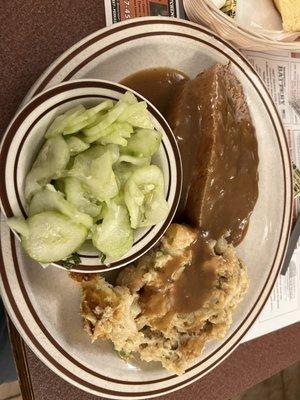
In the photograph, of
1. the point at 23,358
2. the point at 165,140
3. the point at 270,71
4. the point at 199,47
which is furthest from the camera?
the point at 270,71

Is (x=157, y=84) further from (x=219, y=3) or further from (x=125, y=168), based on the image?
(x=125, y=168)

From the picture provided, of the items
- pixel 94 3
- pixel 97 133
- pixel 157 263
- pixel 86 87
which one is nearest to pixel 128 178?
pixel 97 133

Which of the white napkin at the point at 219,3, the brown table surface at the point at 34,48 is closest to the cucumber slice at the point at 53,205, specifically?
the brown table surface at the point at 34,48

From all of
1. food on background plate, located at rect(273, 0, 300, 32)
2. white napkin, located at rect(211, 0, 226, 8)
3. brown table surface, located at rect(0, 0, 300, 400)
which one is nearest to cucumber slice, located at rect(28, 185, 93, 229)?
Result: brown table surface, located at rect(0, 0, 300, 400)

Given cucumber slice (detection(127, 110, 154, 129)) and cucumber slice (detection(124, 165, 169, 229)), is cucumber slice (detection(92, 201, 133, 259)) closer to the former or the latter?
cucumber slice (detection(124, 165, 169, 229))

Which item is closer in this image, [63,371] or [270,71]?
[63,371]

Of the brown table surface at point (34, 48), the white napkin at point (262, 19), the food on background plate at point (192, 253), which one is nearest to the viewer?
the brown table surface at point (34, 48)

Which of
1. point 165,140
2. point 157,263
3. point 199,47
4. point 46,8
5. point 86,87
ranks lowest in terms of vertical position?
point 157,263

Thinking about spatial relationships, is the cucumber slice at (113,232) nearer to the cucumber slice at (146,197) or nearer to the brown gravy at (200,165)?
the cucumber slice at (146,197)

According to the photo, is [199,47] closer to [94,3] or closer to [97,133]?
[94,3]
